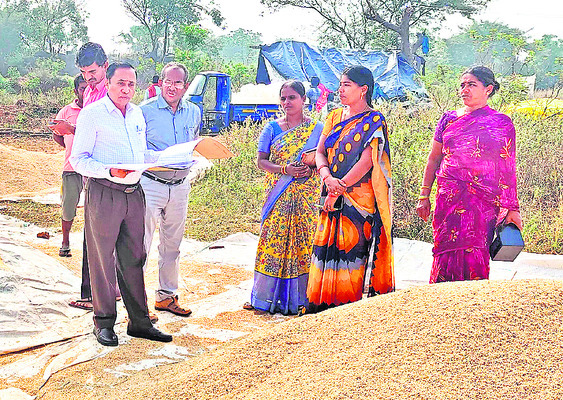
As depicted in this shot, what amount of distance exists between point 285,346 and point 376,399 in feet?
2.06

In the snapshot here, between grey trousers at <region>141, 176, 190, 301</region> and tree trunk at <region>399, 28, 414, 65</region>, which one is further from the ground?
tree trunk at <region>399, 28, 414, 65</region>

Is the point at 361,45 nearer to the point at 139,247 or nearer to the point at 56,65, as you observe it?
the point at 56,65

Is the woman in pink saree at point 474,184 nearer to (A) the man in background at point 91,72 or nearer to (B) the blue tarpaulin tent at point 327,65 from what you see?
(A) the man in background at point 91,72

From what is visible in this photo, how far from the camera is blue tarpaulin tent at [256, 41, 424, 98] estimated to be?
15367 millimetres

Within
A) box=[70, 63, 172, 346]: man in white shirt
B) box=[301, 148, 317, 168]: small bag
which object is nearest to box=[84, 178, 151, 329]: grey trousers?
box=[70, 63, 172, 346]: man in white shirt

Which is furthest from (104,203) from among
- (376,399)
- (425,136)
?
(425,136)

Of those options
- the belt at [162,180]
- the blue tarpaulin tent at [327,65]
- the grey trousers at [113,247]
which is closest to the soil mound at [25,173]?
the belt at [162,180]

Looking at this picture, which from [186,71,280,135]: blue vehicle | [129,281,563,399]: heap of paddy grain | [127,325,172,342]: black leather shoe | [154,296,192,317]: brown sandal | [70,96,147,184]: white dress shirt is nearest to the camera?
[129,281,563,399]: heap of paddy grain

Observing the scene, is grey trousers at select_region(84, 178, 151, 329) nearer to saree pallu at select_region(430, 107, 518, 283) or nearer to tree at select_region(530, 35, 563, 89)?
saree pallu at select_region(430, 107, 518, 283)

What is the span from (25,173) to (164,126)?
239 inches

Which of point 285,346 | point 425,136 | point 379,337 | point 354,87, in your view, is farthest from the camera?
point 425,136

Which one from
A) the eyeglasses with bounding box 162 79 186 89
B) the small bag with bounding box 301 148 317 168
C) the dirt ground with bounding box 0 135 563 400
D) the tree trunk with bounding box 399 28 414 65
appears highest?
the tree trunk with bounding box 399 28 414 65

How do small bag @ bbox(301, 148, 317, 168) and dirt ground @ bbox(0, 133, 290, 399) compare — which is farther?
small bag @ bbox(301, 148, 317, 168)

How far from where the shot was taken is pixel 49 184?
29.7 ft
